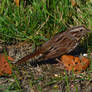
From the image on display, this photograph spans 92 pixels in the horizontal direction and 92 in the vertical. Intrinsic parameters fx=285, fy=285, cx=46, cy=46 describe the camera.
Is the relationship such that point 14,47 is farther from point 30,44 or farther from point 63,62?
point 63,62

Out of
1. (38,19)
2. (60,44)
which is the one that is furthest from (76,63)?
(38,19)

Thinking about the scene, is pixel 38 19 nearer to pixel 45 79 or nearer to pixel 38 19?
pixel 38 19

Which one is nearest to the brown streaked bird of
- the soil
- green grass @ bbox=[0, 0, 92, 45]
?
the soil

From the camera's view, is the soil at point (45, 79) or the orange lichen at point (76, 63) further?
the orange lichen at point (76, 63)

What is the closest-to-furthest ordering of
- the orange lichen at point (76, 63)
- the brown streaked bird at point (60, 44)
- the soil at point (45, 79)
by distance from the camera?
1. the soil at point (45, 79)
2. the orange lichen at point (76, 63)
3. the brown streaked bird at point (60, 44)

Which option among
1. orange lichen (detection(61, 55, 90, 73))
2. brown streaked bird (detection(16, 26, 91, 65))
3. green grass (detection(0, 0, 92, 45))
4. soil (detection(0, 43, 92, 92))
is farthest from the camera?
green grass (detection(0, 0, 92, 45))

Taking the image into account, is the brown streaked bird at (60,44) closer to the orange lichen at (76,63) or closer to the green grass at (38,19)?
the orange lichen at (76,63)

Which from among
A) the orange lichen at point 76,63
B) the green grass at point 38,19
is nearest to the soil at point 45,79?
the orange lichen at point 76,63

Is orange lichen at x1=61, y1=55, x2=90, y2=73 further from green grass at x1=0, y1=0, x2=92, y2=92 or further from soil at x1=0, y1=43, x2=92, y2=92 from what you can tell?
green grass at x1=0, y1=0, x2=92, y2=92
